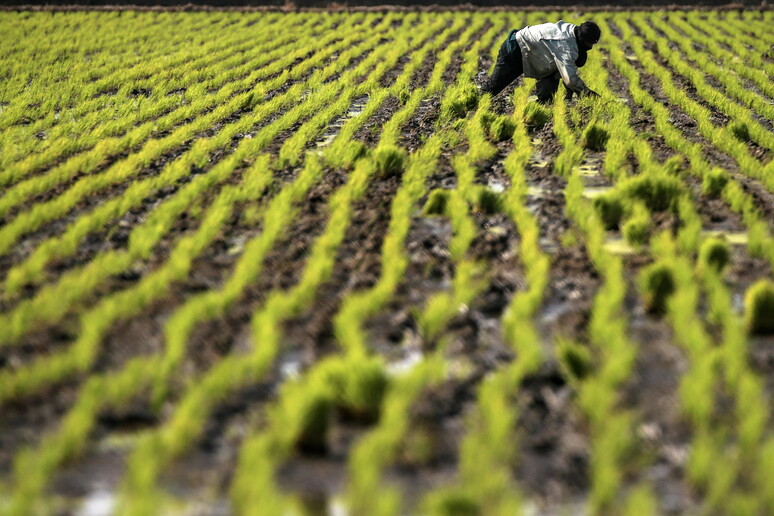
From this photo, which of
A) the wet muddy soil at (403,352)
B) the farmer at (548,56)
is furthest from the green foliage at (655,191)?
the farmer at (548,56)

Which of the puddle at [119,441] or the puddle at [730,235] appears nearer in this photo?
the puddle at [119,441]

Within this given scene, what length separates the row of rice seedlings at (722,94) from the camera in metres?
4.68

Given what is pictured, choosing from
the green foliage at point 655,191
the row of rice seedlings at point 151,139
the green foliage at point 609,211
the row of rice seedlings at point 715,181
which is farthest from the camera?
the row of rice seedlings at point 151,139

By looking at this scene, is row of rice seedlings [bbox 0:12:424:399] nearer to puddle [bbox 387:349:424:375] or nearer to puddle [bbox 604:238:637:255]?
puddle [bbox 387:349:424:375]

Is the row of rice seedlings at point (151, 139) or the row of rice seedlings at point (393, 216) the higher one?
the row of rice seedlings at point (151, 139)

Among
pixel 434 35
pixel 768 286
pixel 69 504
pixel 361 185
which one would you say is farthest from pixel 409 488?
pixel 434 35

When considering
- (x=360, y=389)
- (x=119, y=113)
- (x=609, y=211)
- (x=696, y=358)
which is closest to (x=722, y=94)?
(x=609, y=211)

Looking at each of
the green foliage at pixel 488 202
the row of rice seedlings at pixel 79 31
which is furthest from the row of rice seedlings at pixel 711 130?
the row of rice seedlings at pixel 79 31

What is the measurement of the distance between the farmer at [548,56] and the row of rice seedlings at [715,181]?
0.55 meters

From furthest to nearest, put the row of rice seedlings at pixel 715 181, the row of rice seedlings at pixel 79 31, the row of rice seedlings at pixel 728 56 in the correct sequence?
the row of rice seedlings at pixel 79 31, the row of rice seedlings at pixel 728 56, the row of rice seedlings at pixel 715 181

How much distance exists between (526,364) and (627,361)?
263 mm

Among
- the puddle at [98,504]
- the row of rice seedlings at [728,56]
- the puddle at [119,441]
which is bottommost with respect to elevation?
the row of rice seedlings at [728,56]

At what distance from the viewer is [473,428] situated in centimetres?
180

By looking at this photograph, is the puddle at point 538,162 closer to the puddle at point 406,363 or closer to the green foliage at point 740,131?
the green foliage at point 740,131
